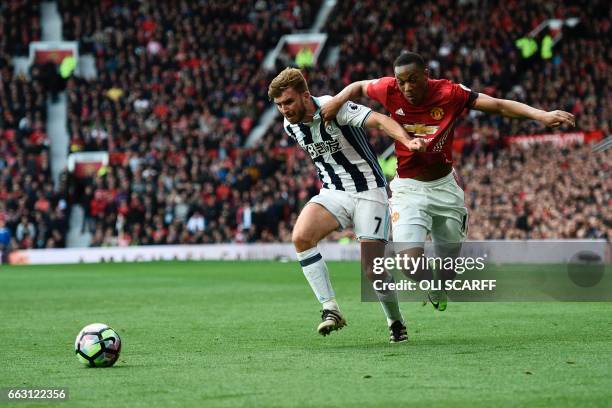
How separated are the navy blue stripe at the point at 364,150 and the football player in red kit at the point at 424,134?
269mm

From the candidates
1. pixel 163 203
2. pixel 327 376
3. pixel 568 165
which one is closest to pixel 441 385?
pixel 327 376

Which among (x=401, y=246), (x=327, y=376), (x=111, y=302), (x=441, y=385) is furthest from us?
(x=111, y=302)

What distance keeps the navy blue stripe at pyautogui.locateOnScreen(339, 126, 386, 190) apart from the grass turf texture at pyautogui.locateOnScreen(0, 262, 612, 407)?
1.50 metres

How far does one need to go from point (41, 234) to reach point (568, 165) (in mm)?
15993

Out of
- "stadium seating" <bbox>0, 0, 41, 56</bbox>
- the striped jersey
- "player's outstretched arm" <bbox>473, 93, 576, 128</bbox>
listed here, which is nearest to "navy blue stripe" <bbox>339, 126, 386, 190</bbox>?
the striped jersey

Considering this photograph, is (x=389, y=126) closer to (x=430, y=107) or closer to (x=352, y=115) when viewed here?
(x=352, y=115)

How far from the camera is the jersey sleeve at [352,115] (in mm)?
9352

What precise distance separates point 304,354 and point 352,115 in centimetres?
218

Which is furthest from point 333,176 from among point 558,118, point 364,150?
point 558,118

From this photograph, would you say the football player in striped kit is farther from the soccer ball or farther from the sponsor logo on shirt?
the soccer ball

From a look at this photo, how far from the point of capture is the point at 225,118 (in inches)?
1485

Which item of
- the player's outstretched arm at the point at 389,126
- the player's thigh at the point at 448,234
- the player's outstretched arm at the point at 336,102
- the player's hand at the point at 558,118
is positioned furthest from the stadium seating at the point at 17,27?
the player's hand at the point at 558,118

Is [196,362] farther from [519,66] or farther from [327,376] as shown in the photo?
[519,66]

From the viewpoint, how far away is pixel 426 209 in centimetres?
1035
